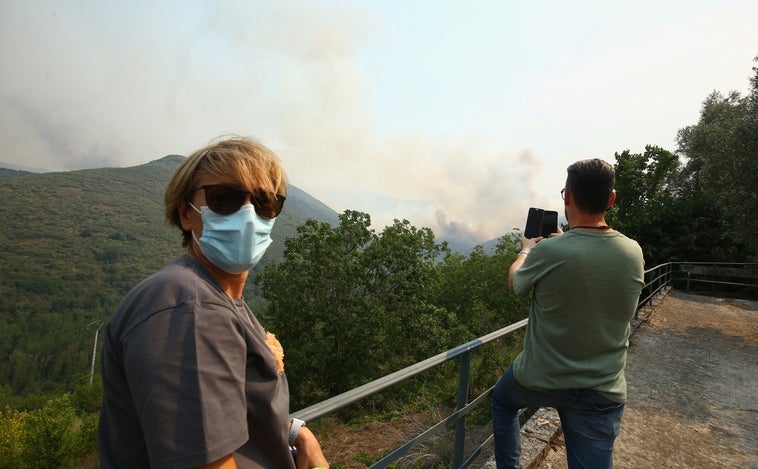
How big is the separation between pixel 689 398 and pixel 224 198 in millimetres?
6665

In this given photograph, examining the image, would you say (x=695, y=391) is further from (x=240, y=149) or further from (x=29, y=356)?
(x=29, y=356)

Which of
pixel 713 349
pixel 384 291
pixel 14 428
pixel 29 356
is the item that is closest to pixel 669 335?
pixel 713 349

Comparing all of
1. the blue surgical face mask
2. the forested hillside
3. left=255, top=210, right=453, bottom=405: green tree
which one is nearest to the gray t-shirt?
the blue surgical face mask

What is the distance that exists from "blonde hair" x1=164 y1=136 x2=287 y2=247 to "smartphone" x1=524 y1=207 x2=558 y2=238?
1840mm

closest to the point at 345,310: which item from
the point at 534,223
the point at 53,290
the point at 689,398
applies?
the point at 689,398

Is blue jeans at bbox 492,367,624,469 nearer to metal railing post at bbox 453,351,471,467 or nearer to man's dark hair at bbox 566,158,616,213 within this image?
metal railing post at bbox 453,351,471,467

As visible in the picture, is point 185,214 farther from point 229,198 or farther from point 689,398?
point 689,398

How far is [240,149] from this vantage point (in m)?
1.27

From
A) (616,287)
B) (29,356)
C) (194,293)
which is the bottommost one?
(29,356)

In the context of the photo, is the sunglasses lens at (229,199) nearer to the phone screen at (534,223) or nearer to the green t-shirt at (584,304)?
the green t-shirt at (584,304)

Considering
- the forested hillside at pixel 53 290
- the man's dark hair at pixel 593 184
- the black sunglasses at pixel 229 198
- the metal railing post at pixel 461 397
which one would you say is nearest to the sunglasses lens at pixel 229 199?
the black sunglasses at pixel 229 198

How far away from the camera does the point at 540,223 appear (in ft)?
8.36

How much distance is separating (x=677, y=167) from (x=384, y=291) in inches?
915

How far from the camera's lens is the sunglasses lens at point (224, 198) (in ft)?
4.10
